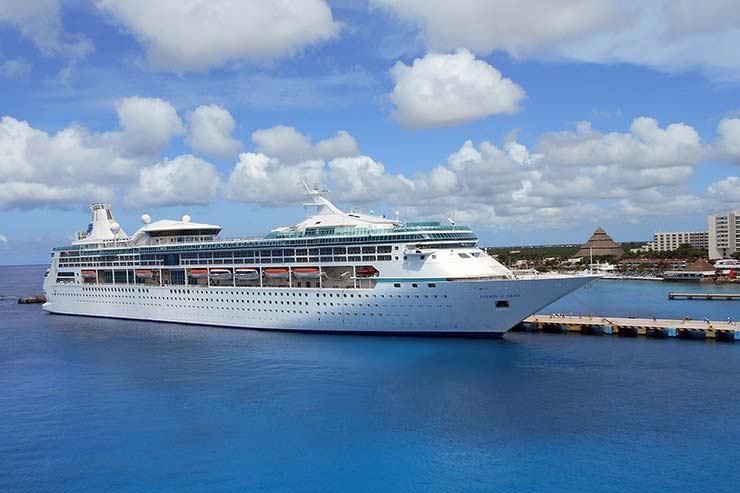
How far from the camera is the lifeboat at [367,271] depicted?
3334 centimetres

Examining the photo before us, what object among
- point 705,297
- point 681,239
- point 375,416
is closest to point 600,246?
point 681,239

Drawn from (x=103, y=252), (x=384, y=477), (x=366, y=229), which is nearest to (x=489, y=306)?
(x=366, y=229)

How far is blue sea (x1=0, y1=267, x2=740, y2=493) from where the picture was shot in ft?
53.9

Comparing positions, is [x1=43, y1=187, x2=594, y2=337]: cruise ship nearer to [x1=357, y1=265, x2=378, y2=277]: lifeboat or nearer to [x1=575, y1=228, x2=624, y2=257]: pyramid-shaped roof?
[x1=357, y1=265, x2=378, y2=277]: lifeboat

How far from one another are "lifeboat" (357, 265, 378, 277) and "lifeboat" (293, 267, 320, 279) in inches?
107

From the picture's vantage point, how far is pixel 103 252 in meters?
46.9

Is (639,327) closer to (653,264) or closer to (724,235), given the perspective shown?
(653,264)

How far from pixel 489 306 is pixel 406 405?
36.4 ft

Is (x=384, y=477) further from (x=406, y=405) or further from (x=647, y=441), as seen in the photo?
(x=647, y=441)

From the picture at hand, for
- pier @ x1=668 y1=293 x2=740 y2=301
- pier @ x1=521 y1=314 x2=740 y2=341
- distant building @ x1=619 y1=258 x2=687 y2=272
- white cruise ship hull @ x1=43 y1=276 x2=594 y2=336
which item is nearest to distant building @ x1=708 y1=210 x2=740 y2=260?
distant building @ x1=619 y1=258 x2=687 y2=272

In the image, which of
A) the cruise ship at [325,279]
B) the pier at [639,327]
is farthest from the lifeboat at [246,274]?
the pier at [639,327]

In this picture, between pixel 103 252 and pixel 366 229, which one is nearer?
pixel 366 229

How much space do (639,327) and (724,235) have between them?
82.1 metres

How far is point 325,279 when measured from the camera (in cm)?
3547
